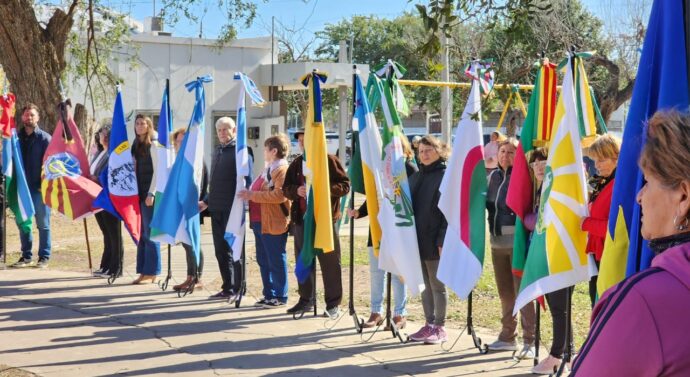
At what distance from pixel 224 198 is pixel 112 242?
2498 mm

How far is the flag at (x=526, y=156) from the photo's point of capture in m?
6.96

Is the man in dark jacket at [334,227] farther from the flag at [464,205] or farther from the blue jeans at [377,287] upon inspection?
the flag at [464,205]

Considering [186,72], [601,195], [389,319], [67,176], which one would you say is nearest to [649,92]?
[601,195]

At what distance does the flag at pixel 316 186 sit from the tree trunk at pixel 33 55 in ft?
35.5

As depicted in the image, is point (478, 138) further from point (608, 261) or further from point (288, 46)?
point (288, 46)

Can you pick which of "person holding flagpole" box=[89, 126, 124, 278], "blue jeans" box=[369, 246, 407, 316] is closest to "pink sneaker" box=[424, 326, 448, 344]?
"blue jeans" box=[369, 246, 407, 316]

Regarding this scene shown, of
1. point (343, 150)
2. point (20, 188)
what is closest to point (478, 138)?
point (20, 188)

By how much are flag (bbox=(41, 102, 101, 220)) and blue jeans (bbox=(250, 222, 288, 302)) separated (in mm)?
3120

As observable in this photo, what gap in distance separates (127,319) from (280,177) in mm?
2137

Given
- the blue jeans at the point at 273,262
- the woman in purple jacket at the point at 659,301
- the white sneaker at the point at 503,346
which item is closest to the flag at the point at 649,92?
the woman in purple jacket at the point at 659,301

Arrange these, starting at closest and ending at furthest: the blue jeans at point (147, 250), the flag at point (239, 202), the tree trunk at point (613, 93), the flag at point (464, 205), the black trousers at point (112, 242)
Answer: the flag at point (464, 205), the flag at point (239, 202), the blue jeans at point (147, 250), the black trousers at point (112, 242), the tree trunk at point (613, 93)

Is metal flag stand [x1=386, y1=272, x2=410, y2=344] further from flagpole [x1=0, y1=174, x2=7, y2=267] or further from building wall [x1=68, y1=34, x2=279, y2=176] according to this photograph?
building wall [x1=68, y1=34, x2=279, y2=176]

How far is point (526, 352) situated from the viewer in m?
7.38

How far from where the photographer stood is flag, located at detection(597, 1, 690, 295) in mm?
3168
